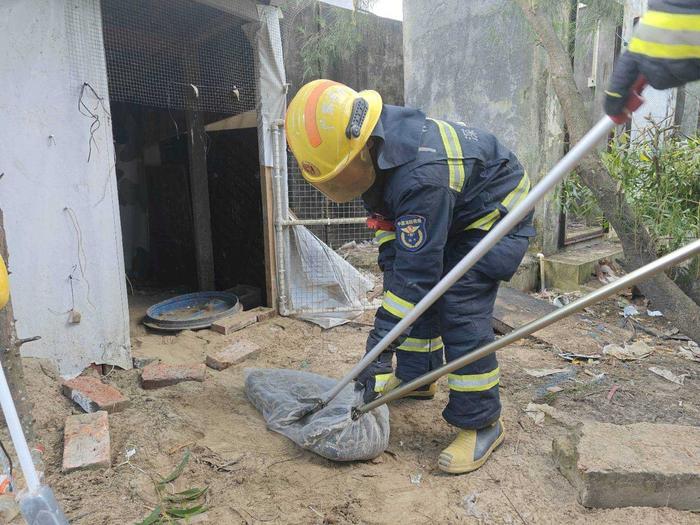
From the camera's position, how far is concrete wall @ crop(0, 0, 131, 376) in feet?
9.36

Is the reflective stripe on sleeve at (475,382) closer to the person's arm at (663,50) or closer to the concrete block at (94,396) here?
the person's arm at (663,50)

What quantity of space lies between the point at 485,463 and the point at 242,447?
1161mm

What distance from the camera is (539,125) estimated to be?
17.8ft

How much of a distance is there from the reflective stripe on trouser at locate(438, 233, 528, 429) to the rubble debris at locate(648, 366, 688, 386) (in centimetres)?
165

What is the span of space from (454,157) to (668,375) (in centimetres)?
236

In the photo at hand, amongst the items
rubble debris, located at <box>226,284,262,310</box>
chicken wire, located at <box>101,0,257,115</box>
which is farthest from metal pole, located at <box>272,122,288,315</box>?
rubble debris, located at <box>226,284,262,310</box>

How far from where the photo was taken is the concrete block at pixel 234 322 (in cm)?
423

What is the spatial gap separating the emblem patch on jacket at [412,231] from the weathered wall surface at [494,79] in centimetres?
365

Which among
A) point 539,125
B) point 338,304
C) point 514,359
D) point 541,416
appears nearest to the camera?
point 541,416

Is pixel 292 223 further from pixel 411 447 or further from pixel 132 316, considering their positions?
pixel 411 447

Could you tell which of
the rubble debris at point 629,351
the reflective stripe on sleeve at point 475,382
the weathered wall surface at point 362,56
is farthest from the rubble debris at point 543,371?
the weathered wall surface at point 362,56

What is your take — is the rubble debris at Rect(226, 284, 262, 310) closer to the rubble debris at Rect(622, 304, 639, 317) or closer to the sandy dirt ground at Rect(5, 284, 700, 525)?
the sandy dirt ground at Rect(5, 284, 700, 525)

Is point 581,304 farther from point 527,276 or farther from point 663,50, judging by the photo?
point 527,276

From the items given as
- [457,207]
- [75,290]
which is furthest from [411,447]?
[75,290]
